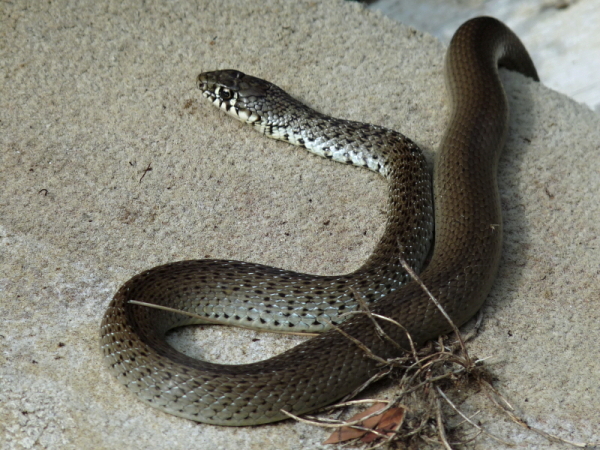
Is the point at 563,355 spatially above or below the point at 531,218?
Answer: below

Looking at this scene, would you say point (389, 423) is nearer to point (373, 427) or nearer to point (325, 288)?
point (373, 427)

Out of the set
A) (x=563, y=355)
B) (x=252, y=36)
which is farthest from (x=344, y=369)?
(x=252, y=36)

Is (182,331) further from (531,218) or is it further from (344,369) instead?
(531,218)

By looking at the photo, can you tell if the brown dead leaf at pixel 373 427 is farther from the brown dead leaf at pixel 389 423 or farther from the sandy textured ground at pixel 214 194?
the sandy textured ground at pixel 214 194

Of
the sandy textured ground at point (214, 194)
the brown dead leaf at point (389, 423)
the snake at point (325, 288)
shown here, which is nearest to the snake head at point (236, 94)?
the snake at point (325, 288)

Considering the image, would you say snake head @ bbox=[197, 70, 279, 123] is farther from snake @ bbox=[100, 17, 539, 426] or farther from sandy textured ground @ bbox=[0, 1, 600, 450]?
sandy textured ground @ bbox=[0, 1, 600, 450]

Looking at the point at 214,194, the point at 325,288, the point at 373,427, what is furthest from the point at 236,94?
the point at 373,427
